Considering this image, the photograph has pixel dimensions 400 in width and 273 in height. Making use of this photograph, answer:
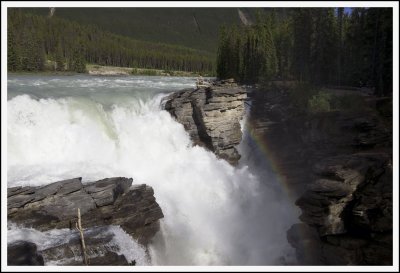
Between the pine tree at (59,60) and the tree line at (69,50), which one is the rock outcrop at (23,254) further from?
the pine tree at (59,60)

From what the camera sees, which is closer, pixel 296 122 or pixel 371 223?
pixel 371 223

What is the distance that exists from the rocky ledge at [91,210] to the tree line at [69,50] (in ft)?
166

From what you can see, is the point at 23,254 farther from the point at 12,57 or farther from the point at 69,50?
the point at 69,50

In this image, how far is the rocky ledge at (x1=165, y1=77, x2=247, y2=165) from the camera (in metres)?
28.8

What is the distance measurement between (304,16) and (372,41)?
44.5 feet

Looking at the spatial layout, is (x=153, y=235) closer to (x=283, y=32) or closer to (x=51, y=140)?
(x=51, y=140)

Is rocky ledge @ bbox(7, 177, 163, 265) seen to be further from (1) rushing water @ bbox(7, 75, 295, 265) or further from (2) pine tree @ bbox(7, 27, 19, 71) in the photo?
(2) pine tree @ bbox(7, 27, 19, 71)

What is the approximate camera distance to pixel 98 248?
1556 cm

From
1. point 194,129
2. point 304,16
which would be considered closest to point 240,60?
point 304,16

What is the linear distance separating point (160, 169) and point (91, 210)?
7673 millimetres

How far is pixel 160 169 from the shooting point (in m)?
24.7

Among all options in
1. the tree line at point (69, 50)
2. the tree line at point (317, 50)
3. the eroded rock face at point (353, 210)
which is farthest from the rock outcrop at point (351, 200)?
the tree line at point (69, 50)

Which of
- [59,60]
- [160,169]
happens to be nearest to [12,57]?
[59,60]

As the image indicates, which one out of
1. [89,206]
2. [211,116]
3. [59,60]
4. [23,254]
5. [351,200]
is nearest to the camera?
[23,254]
